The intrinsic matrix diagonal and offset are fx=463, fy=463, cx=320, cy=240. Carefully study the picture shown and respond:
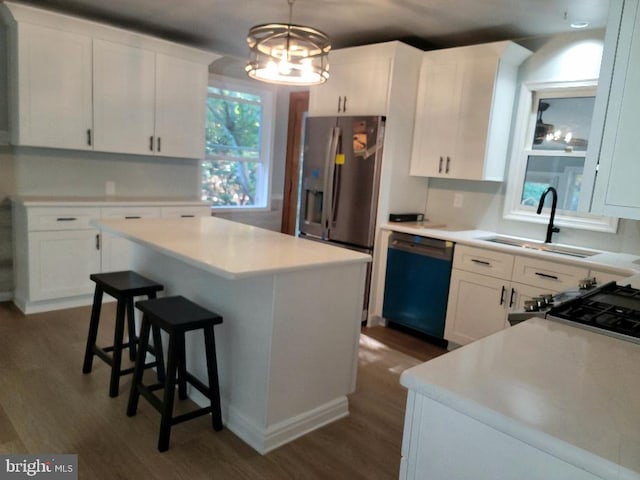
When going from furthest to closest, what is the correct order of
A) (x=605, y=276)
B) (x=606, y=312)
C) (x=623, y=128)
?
(x=605, y=276), (x=606, y=312), (x=623, y=128)

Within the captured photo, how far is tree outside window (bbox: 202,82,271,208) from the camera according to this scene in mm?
5254

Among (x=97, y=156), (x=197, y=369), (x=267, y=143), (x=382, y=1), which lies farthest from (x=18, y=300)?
(x=382, y=1)

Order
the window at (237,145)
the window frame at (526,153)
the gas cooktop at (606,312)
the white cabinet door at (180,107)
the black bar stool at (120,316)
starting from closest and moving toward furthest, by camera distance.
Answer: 1. the gas cooktop at (606,312)
2. the black bar stool at (120,316)
3. the window frame at (526,153)
4. the white cabinet door at (180,107)
5. the window at (237,145)

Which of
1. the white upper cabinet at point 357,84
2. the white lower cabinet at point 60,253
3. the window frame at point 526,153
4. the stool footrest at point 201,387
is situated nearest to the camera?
the stool footrest at point 201,387

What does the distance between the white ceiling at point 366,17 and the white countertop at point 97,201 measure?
1.59 metres

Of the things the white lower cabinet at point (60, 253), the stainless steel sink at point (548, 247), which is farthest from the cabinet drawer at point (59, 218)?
the stainless steel sink at point (548, 247)

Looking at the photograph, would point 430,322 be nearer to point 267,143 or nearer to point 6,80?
point 267,143

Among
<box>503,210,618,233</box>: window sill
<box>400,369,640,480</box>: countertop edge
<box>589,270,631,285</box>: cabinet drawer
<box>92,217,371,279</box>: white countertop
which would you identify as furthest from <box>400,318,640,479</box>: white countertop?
<box>503,210,618,233</box>: window sill

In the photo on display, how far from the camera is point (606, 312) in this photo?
1.62 metres

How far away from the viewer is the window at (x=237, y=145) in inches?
207

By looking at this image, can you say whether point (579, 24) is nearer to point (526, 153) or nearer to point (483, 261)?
point (526, 153)

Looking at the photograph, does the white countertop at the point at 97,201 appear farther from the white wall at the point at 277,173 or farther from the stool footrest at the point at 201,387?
the stool footrest at the point at 201,387

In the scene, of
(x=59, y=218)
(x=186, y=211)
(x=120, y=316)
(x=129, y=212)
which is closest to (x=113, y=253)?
(x=129, y=212)

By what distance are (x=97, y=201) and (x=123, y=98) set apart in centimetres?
95
